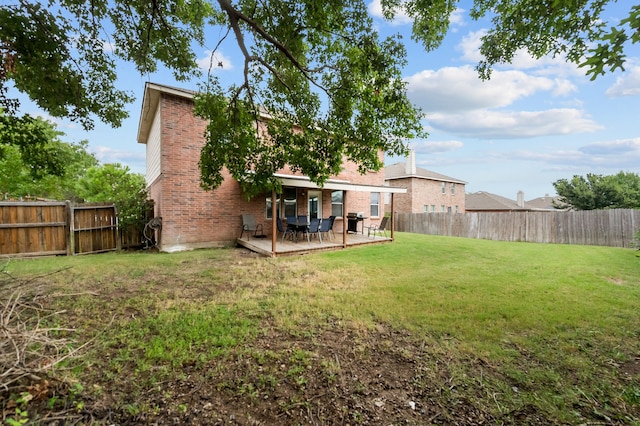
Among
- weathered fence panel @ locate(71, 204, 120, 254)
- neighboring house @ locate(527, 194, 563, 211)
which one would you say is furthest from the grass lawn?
neighboring house @ locate(527, 194, 563, 211)

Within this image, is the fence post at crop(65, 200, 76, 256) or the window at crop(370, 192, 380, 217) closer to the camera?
the fence post at crop(65, 200, 76, 256)

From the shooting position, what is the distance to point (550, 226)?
15219mm

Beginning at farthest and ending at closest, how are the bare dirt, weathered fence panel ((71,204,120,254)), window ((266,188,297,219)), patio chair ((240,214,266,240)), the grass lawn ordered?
window ((266,188,297,219)) < patio chair ((240,214,266,240)) < weathered fence panel ((71,204,120,254)) < the grass lawn < the bare dirt

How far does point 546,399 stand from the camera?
2.53 metres

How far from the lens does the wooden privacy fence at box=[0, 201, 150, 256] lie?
855 centimetres

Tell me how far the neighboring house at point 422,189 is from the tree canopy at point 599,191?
30.2 ft

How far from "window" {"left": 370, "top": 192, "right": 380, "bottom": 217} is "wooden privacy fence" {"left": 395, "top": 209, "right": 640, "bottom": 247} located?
15.6 feet

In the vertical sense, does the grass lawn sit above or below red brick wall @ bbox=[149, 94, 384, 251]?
below

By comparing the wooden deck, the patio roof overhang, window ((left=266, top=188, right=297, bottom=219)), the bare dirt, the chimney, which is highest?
the chimney

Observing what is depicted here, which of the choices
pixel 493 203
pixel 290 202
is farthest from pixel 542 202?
pixel 290 202

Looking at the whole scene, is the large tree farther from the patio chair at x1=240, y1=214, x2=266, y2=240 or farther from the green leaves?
the patio chair at x1=240, y1=214, x2=266, y2=240

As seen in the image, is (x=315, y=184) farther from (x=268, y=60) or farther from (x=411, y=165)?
(x=411, y=165)

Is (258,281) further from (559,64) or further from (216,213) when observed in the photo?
(559,64)

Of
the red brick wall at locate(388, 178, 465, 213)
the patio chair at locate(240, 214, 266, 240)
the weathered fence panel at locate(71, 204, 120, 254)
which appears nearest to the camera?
the weathered fence panel at locate(71, 204, 120, 254)
